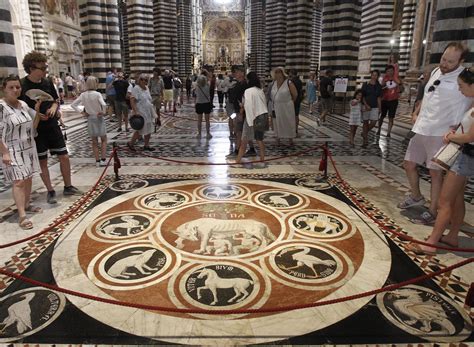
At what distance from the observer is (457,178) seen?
3.11m

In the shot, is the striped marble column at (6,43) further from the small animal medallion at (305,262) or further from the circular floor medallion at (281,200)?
the small animal medallion at (305,262)

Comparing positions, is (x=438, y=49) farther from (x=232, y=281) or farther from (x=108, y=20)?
(x=108, y=20)

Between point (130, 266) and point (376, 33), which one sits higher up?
point (376, 33)

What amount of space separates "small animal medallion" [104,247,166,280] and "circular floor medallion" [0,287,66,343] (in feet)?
1.59

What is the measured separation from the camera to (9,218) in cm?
425

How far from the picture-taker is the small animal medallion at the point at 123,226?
3.82 metres

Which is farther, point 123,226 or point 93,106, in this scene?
point 93,106

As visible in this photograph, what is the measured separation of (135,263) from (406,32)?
24012mm

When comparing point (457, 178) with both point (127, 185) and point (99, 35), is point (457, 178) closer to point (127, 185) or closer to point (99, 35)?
point (127, 185)

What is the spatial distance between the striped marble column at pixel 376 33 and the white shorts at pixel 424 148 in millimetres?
17901

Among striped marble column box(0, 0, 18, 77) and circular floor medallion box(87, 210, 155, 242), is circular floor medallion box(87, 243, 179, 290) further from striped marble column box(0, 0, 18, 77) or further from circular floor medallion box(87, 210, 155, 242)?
striped marble column box(0, 0, 18, 77)

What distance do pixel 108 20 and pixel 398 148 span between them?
45.5ft

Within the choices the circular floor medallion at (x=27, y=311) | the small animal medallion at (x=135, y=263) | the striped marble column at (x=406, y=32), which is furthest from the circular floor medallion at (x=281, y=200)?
the striped marble column at (x=406, y=32)

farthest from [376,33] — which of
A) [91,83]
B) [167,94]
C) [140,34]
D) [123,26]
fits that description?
[123,26]
